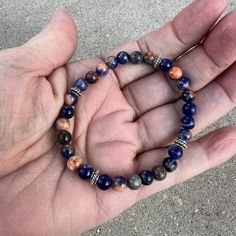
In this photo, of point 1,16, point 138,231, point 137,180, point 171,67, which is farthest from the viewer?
point 1,16

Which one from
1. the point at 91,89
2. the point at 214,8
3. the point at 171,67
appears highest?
the point at 214,8

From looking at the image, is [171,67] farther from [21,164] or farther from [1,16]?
[1,16]

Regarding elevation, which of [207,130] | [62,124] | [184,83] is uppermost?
[184,83]

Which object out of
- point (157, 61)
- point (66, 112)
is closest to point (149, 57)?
point (157, 61)

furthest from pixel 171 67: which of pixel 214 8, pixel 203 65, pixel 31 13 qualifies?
pixel 31 13

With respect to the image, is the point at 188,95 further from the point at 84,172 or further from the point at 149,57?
the point at 84,172

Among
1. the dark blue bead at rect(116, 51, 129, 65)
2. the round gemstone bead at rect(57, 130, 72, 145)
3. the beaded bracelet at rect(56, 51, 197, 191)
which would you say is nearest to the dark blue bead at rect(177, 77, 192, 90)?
the beaded bracelet at rect(56, 51, 197, 191)

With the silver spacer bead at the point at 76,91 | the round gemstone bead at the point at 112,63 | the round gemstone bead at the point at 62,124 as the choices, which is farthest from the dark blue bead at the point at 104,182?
the round gemstone bead at the point at 112,63
